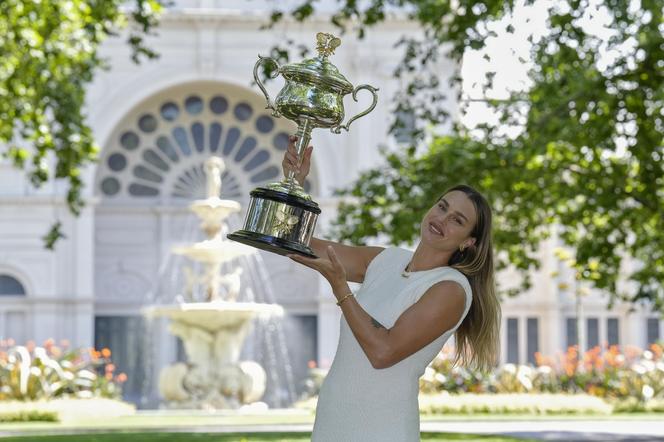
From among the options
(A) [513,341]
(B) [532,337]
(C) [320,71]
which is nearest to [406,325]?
(C) [320,71]

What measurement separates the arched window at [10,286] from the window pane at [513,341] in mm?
13946

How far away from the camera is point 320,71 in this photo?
4980 mm

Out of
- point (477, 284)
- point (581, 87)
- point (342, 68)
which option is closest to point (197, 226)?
point (342, 68)

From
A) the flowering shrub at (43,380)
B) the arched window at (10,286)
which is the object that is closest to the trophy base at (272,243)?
the flowering shrub at (43,380)

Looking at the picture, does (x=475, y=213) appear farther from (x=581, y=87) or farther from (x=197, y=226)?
(x=197, y=226)

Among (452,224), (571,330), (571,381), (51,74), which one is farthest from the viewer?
(571,330)

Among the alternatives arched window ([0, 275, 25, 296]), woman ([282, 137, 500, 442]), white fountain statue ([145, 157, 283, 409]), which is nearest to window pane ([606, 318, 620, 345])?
arched window ([0, 275, 25, 296])

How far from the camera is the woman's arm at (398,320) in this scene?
4246mm

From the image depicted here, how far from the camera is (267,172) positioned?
40.8 m

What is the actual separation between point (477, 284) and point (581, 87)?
A: 377 inches

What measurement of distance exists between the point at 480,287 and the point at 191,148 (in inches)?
1431

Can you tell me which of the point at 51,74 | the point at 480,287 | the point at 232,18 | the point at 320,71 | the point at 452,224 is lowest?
the point at 480,287

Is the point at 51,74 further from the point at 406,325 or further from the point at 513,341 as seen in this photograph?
the point at 513,341

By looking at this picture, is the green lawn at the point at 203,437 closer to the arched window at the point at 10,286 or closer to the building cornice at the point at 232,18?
the arched window at the point at 10,286
